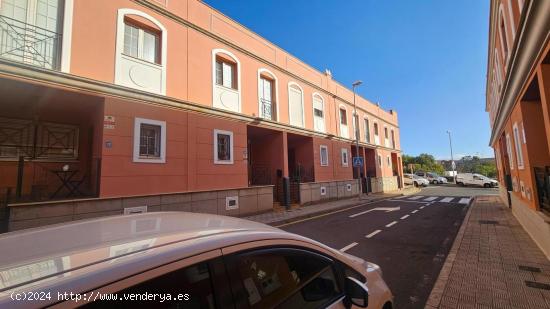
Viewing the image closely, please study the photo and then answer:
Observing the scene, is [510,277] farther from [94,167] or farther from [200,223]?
[94,167]

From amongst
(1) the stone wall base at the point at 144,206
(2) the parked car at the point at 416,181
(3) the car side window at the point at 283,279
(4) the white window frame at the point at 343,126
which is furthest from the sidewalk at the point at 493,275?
(2) the parked car at the point at 416,181

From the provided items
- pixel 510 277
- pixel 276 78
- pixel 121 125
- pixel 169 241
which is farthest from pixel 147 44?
pixel 510 277

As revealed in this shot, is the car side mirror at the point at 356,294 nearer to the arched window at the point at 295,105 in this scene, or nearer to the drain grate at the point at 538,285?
the drain grate at the point at 538,285

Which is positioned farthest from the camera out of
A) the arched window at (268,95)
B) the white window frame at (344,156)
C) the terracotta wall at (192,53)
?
the white window frame at (344,156)

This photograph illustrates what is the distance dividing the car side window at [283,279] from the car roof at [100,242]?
130 millimetres

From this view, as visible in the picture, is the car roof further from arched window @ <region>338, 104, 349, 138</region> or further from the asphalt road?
arched window @ <region>338, 104, 349, 138</region>

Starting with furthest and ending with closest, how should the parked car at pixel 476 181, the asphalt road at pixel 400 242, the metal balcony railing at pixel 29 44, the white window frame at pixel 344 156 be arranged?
1. the parked car at pixel 476 181
2. the white window frame at pixel 344 156
3. the metal balcony railing at pixel 29 44
4. the asphalt road at pixel 400 242

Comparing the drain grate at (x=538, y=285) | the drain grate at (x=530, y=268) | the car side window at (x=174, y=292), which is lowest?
the drain grate at (x=538, y=285)

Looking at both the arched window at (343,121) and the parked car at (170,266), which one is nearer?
the parked car at (170,266)

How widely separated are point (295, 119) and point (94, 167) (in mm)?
11400

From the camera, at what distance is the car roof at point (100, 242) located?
3.38 feet

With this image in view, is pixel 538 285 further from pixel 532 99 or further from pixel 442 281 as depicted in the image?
pixel 532 99

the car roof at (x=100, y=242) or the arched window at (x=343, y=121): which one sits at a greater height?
the arched window at (x=343, y=121)

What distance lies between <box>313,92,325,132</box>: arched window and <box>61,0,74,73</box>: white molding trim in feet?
46.1
